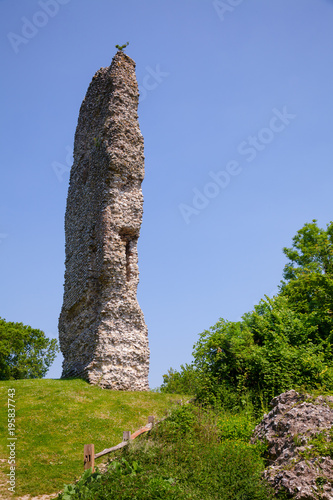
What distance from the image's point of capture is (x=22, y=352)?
105 feet

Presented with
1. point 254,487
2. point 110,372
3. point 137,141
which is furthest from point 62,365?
point 254,487

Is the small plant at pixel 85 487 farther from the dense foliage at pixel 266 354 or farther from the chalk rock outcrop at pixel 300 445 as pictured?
the dense foliage at pixel 266 354

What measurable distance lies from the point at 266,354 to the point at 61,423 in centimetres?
614

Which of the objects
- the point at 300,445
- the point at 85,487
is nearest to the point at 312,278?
the point at 300,445

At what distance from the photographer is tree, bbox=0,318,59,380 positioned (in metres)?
30.9

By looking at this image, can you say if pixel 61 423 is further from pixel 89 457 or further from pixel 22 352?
pixel 22 352

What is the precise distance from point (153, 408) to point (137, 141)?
38.0 feet

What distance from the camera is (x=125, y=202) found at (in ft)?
61.5

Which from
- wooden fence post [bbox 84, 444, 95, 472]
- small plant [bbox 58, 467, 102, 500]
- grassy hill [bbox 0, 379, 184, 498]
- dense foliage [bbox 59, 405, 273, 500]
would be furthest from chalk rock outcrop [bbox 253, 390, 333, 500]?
grassy hill [bbox 0, 379, 184, 498]

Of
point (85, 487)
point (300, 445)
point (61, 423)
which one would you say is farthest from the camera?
point (61, 423)

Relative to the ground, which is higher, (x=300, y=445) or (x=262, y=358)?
(x=262, y=358)

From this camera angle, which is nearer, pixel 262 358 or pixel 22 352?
pixel 262 358

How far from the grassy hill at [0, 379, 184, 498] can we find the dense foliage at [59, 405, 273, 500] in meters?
1.78

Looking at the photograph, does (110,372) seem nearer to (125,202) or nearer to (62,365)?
(62,365)
